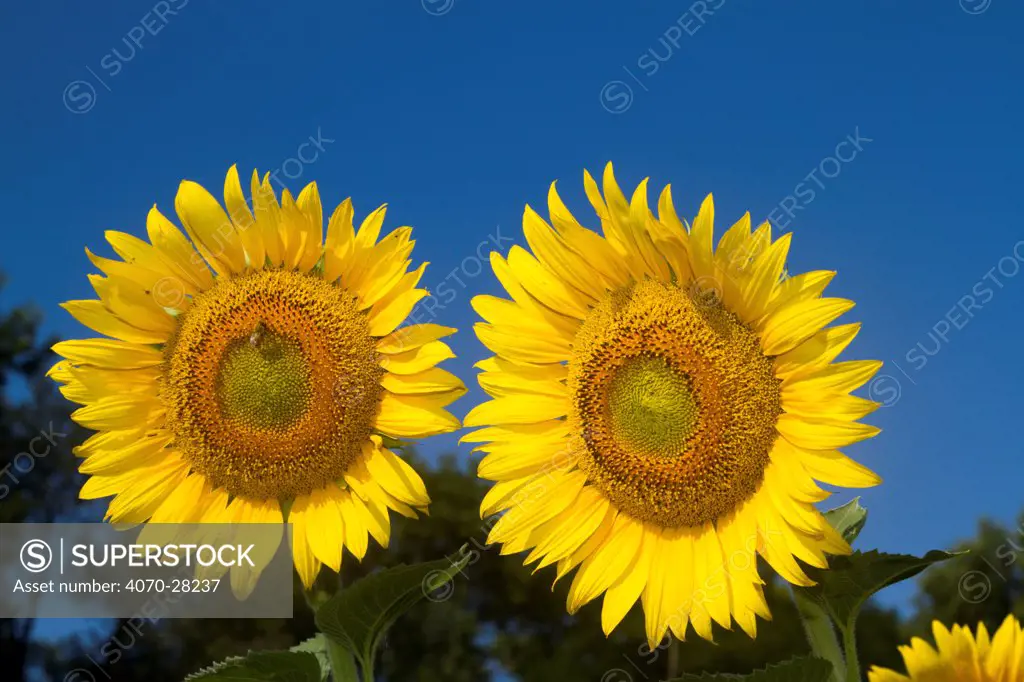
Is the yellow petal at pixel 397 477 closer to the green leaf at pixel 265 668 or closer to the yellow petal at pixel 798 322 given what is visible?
the green leaf at pixel 265 668

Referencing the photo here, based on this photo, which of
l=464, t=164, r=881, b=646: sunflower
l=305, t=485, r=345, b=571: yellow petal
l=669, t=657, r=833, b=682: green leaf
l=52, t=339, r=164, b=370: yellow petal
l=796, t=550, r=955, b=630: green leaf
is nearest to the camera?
l=669, t=657, r=833, b=682: green leaf

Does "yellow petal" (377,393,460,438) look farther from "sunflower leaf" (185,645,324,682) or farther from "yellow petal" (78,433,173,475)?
"yellow petal" (78,433,173,475)

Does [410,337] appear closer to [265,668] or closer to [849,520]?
[265,668]

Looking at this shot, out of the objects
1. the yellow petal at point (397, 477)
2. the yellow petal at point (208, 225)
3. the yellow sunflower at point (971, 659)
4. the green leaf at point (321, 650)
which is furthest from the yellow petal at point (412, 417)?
the yellow sunflower at point (971, 659)

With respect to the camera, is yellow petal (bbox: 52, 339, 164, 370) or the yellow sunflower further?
yellow petal (bbox: 52, 339, 164, 370)

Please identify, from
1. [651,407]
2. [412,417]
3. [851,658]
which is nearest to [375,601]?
[412,417]

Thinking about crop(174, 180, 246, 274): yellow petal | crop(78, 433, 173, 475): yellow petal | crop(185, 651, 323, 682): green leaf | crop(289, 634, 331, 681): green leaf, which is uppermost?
crop(174, 180, 246, 274): yellow petal

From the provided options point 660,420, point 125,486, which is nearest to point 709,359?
point 660,420

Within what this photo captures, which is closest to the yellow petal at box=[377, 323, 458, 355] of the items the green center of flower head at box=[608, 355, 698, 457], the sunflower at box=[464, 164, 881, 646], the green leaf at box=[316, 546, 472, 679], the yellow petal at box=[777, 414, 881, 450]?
the sunflower at box=[464, 164, 881, 646]
